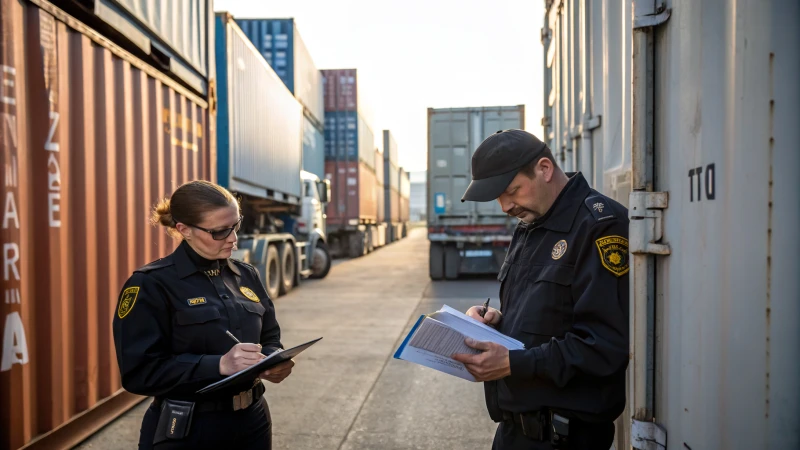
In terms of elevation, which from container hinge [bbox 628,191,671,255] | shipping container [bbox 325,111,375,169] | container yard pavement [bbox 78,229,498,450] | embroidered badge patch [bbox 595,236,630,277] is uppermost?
shipping container [bbox 325,111,375,169]

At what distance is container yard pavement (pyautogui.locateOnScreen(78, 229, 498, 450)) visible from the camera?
12.8ft

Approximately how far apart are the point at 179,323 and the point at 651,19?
70.9 inches

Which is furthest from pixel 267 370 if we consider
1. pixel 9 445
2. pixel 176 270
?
pixel 9 445

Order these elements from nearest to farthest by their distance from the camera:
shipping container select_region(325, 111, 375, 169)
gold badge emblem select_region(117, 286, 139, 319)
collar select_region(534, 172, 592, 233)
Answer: collar select_region(534, 172, 592, 233) → gold badge emblem select_region(117, 286, 139, 319) → shipping container select_region(325, 111, 375, 169)

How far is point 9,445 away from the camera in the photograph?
9.87 ft

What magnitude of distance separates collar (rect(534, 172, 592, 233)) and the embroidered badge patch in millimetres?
129

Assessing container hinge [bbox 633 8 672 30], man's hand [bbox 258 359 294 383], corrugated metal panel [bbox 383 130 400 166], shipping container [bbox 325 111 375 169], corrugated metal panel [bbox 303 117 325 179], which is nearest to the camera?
container hinge [bbox 633 8 672 30]

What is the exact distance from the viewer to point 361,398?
15.7 ft

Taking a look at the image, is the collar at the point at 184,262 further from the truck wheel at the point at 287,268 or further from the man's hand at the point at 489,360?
the truck wheel at the point at 287,268

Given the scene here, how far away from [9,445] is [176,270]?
6.07 feet

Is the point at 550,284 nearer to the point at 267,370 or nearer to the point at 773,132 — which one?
the point at 773,132

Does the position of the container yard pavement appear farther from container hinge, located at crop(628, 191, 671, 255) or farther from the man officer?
container hinge, located at crop(628, 191, 671, 255)

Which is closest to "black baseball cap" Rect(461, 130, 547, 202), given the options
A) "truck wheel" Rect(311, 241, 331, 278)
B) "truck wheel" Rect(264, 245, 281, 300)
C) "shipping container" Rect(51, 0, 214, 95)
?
"shipping container" Rect(51, 0, 214, 95)

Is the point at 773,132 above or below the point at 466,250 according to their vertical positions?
above
